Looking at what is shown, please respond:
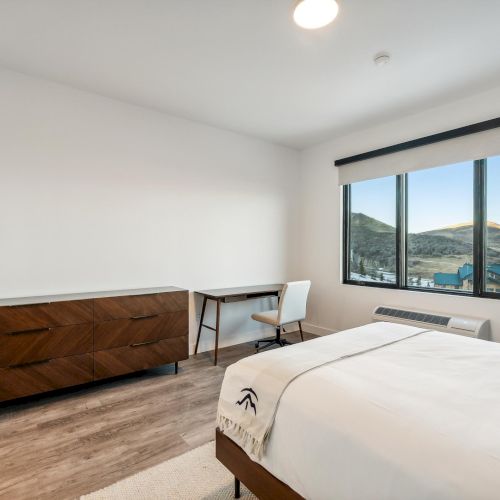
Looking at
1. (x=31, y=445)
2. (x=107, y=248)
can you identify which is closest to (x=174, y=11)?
(x=107, y=248)

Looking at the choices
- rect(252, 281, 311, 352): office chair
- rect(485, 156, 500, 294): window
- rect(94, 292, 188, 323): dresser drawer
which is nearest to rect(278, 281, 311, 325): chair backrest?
rect(252, 281, 311, 352): office chair

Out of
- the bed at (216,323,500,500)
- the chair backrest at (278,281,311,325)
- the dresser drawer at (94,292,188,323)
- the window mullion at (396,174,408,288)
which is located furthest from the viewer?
the window mullion at (396,174,408,288)

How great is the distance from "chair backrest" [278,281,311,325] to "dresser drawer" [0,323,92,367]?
186 centimetres

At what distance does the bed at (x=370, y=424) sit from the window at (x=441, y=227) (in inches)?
63.0

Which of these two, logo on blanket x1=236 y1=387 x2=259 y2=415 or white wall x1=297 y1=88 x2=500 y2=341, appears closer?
logo on blanket x1=236 y1=387 x2=259 y2=415

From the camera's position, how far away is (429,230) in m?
3.48

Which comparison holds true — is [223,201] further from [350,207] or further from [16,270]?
[16,270]

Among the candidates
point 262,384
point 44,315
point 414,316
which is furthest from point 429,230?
point 44,315

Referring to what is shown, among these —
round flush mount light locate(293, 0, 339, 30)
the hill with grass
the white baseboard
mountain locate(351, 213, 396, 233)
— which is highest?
round flush mount light locate(293, 0, 339, 30)

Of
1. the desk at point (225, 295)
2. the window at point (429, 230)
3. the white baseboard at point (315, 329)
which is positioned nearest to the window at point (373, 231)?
the window at point (429, 230)

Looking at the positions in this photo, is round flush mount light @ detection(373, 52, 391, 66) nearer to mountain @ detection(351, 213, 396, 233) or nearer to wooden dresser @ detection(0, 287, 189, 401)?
mountain @ detection(351, 213, 396, 233)

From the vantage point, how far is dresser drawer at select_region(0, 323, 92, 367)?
230 centimetres

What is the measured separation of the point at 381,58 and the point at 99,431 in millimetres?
3284

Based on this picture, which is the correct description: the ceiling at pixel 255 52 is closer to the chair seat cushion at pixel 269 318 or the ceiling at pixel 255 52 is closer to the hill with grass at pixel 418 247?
the hill with grass at pixel 418 247
